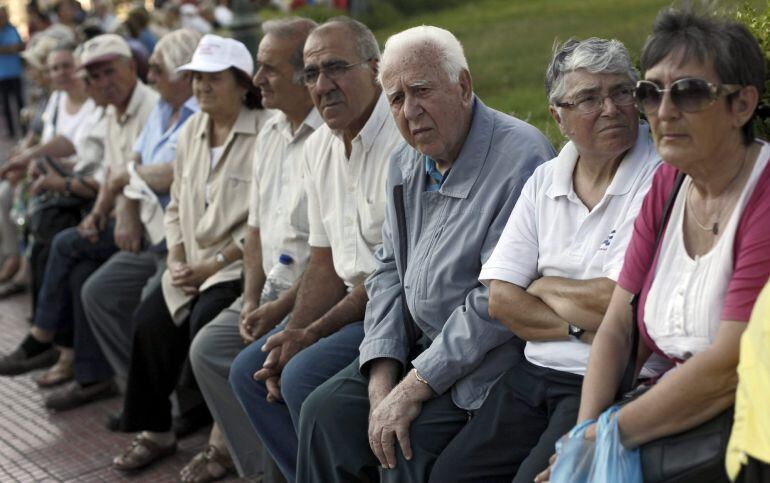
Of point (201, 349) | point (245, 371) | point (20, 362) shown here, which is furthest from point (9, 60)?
point (245, 371)

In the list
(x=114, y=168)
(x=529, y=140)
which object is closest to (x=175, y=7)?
(x=114, y=168)

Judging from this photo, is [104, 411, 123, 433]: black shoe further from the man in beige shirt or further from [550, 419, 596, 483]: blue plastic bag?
[550, 419, 596, 483]: blue plastic bag

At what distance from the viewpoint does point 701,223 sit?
110 inches

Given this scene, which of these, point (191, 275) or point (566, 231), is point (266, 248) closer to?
point (191, 275)

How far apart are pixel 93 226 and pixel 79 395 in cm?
102

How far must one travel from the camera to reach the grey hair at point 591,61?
Result: 3230mm

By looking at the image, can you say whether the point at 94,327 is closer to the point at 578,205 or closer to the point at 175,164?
the point at 175,164

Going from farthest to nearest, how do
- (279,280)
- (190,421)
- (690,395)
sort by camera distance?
(190,421), (279,280), (690,395)

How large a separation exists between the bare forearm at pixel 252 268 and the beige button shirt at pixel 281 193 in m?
0.04

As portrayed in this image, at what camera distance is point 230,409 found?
195 inches

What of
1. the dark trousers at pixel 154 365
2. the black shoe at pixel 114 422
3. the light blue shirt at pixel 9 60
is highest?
the dark trousers at pixel 154 365

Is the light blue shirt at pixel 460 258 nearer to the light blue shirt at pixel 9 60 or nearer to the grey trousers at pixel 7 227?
the grey trousers at pixel 7 227

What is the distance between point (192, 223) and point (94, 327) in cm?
110

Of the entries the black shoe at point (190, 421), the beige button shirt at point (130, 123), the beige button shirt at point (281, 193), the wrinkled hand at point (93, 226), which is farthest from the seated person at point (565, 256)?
the beige button shirt at point (130, 123)
